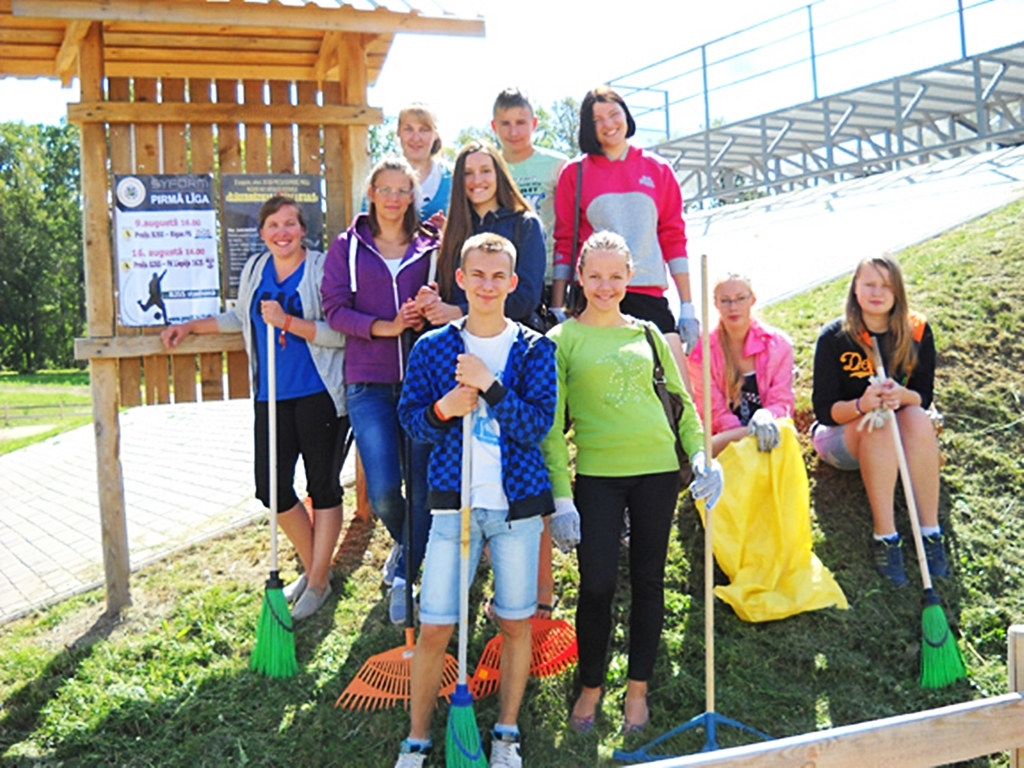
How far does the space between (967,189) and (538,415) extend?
9.23 meters

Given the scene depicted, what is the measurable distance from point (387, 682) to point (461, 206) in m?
2.12

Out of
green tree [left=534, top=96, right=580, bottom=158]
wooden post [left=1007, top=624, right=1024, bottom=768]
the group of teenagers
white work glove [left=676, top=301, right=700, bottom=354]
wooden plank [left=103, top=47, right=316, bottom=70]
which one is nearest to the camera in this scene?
wooden post [left=1007, top=624, right=1024, bottom=768]

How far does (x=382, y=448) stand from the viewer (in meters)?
4.40

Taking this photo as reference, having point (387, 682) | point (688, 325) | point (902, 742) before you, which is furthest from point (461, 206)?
point (902, 742)

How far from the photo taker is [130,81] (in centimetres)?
531

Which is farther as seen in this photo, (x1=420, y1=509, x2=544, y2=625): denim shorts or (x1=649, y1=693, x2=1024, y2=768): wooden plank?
(x1=420, y1=509, x2=544, y2=625): denim shorts

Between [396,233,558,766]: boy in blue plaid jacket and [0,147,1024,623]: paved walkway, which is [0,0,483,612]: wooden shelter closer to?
[0,147,1024,623]: paved walkway

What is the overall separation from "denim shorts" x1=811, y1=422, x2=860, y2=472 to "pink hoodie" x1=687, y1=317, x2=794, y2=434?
47 centimetres

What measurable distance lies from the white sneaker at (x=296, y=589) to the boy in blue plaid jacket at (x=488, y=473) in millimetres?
1607

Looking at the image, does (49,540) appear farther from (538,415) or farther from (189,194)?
(538,415)

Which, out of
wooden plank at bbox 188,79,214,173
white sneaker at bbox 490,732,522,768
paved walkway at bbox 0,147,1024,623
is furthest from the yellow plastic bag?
wooden plank at bbox 188,79,214,173

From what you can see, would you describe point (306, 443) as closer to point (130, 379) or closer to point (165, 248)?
point (130, 379)

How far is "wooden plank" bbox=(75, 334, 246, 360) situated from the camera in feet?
16.9

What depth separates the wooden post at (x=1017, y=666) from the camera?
2.90m
